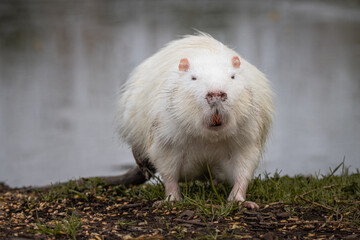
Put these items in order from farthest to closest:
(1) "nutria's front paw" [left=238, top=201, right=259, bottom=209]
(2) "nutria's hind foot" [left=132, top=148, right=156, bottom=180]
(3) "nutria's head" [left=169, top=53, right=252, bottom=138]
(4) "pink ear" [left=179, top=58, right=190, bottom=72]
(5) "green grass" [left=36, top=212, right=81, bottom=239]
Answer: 1. (2) "nutria's hind foot" [left=132, top=148, right=156, bottom=180]
2. (1) "nutria's front paw" [left=238, top=201, right=259, bottom=209]
3. (4) "pink ear" [left=179, top=58, right=190, bottom=72]
4. (3) "nutria's head" [left=169, top=53, right=252, bottom=138]
5. (5) "green grass" [left=36, top=212, right=81, bottom=239]

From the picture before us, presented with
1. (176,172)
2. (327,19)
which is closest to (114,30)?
(327,19)

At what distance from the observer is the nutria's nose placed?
335cm

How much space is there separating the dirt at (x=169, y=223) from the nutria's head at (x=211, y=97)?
55cm

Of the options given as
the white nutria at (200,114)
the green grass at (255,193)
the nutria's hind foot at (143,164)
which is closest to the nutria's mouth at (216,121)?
the white nutria at (200,114)

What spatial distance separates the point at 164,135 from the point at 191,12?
10421 mm

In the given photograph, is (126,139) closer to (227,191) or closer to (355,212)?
(227,191)

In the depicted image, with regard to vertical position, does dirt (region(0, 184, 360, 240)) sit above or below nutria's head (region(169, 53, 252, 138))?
below

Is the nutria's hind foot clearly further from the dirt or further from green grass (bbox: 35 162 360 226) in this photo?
the dirt

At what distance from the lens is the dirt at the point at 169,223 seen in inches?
129

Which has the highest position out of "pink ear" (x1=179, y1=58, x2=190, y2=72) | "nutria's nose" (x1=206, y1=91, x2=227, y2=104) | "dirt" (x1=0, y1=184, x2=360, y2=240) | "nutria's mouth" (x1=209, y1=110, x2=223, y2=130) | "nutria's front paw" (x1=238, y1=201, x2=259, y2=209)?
"pink ear" (x1=179, y1=58, x2=190, y2=72)

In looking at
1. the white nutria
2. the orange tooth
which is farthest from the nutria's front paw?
the orange tooth

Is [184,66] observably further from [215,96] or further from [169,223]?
[169,223]

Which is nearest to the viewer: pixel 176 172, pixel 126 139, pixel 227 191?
pixel 176 172

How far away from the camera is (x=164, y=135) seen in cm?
387
